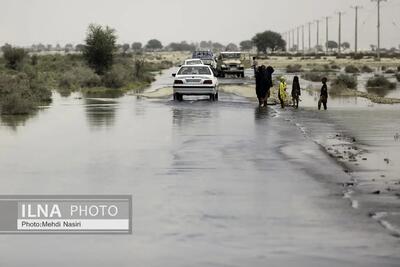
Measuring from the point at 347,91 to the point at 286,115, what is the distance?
20598 millimetres

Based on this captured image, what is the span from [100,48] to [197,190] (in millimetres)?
63850

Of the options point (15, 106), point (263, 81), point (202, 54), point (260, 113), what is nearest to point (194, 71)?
point (263, 81)

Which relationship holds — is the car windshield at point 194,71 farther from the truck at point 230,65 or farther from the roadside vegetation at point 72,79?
the truck at point 230,65

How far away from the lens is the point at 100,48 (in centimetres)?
7694

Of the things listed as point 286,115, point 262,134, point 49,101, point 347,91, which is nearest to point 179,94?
point 49,101

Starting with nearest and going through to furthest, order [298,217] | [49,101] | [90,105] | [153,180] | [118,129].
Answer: [298,217] < [153,180] < [118,129] < [90,105] < [49,101]

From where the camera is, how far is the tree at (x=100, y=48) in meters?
76.8

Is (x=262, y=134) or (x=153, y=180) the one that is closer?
(x=153, y=180)

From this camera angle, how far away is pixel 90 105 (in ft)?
129

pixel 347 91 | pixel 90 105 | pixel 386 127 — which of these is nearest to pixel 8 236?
pixel 386 127

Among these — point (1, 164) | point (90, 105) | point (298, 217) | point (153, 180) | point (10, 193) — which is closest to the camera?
point (298, 217)

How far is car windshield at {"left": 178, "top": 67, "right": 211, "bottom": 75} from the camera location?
4159 centimetres

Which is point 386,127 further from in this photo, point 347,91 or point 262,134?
point 347,91

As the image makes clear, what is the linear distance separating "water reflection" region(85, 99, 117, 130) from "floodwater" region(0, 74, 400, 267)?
219 mm
